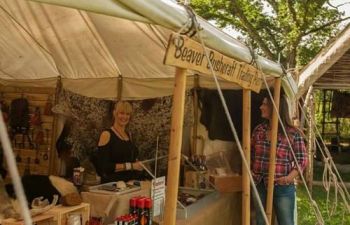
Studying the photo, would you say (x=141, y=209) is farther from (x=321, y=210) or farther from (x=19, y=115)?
(x=321, y=210)

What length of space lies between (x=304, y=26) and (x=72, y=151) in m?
12.5

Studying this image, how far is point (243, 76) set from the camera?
3391 millimetres

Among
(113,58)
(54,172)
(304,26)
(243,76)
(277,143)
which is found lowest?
(54,172)

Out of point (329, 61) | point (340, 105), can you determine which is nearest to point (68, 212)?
point (329, 61)

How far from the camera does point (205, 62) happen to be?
2.70m

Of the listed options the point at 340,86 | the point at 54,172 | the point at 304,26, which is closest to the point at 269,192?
the point at 54,172

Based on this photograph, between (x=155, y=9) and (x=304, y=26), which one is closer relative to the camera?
(x=155, y=9)

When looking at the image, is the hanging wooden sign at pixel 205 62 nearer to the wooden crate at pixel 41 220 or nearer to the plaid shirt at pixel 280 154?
the plaid shirt at pixel 280 154

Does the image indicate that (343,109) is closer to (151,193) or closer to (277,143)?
(277,143)

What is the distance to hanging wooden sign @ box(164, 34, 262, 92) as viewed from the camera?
7.54ft

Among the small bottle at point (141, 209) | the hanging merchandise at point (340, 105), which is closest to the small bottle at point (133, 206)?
the small bottle at point (141, 209)

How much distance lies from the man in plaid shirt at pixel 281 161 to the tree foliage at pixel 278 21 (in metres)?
12.4

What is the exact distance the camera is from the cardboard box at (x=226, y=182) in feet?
16.0

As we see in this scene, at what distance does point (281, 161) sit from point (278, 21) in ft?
46.9
